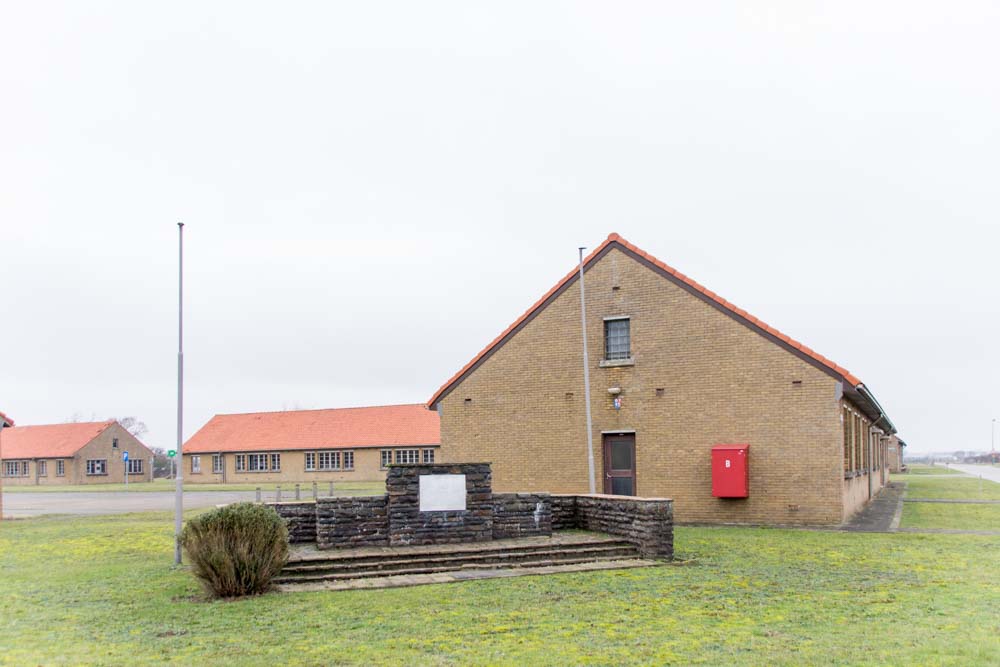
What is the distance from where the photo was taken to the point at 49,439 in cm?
7231

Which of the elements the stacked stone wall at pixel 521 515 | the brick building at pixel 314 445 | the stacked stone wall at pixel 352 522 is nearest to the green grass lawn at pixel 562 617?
the stacked stone wall at pixel 352 522

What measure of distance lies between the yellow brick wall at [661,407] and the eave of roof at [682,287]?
160 millimetres

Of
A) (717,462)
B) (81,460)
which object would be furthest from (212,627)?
(81,460)

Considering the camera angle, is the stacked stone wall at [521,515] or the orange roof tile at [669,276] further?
the orange roof tile at [669,276]

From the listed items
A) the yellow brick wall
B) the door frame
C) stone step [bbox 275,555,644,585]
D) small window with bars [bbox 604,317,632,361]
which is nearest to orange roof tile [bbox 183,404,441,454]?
the yellow brick wall

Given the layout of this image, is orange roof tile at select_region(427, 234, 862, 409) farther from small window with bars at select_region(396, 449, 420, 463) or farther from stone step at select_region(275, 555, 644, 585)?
small window with bars at select_region(396, 449, 420, 463)

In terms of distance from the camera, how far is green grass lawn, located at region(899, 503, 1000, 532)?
20.5 m

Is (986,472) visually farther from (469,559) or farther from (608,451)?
(469,559)

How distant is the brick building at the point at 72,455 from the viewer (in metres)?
68.7

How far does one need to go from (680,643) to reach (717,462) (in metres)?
12.6

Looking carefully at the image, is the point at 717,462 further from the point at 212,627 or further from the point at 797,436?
the point at 212,627

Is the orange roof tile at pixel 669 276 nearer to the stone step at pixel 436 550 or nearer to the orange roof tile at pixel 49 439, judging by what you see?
the stone step at pixel 436 550

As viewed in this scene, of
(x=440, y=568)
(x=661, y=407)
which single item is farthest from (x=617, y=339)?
(x=440, y=568)

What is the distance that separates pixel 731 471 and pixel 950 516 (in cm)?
760
